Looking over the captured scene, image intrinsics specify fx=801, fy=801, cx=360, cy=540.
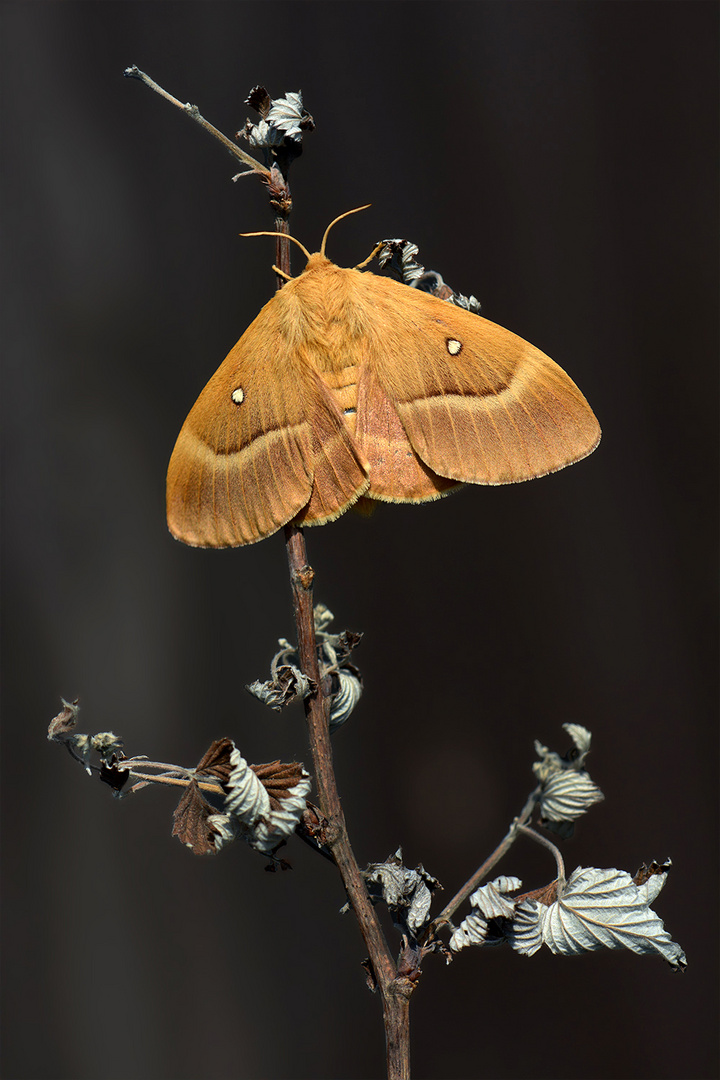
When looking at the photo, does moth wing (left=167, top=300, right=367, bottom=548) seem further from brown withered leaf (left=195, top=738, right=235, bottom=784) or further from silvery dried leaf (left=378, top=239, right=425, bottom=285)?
brown withered leaf (left=195, top=738, right=235, bottom=784)

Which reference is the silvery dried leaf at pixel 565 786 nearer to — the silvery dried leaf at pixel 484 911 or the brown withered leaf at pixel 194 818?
the silvery dried leaf at pixel 484 911

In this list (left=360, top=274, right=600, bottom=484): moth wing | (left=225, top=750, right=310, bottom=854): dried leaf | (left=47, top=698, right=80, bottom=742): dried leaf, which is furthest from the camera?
(left=360, top=274, right=600, bottom=484): moth wing

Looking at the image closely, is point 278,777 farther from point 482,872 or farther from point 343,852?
point 482,872

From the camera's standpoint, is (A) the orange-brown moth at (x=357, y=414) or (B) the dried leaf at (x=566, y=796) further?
(A) the orange-brown moth at (x=357, y=414)

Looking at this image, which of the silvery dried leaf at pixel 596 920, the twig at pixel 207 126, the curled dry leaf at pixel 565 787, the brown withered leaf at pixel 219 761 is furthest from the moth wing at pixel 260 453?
the silvery dried leaf at pixel 596 920

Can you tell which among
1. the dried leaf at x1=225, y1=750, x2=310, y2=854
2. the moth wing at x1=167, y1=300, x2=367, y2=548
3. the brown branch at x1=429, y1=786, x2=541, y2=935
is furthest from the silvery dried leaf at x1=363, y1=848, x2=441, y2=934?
the moth wing at x1=167, y1=300, x2=367, y2=548

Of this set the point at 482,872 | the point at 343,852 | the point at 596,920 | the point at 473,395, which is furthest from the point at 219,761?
A: the point at 473,395

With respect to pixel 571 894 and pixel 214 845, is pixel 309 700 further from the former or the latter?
pixel 571 894
